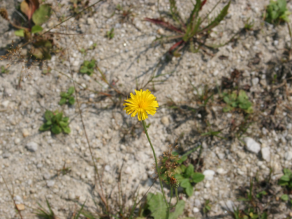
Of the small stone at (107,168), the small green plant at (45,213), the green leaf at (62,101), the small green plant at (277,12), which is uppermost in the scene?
the small green plant at (277,12)

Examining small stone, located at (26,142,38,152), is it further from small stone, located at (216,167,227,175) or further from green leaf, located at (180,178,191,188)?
small stone, located at (216,167,227,175)

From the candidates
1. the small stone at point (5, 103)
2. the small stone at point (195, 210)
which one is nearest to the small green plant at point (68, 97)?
the small stone at point (5, 103)

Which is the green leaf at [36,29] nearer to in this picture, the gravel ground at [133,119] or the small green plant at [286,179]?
the gravel ground at [133,119]

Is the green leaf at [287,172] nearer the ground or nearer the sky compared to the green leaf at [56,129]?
nearer the ground

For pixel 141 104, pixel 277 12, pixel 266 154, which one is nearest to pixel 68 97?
pixel 141 104

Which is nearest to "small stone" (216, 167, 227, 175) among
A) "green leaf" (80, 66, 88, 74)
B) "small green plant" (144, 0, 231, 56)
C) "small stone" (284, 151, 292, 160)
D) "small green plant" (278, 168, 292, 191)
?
"small green plant" (278, 168, 292, 191)
